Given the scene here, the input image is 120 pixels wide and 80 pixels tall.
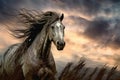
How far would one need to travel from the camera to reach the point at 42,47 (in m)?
6.62

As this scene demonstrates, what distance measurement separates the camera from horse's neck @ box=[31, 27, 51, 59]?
657cm

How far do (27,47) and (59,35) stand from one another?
4.20 ft

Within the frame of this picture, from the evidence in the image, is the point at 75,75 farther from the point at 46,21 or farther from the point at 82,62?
the point at 46,21

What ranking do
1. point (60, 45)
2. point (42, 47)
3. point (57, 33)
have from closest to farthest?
point (60, 45) < point (57, 33) < point (42, 47)

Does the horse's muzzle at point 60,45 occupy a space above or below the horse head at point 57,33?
below

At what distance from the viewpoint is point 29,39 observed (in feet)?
23.6

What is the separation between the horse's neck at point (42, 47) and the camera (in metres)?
6.57

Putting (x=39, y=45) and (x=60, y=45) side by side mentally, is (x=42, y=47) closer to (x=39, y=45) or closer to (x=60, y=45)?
(x=39, y=45)

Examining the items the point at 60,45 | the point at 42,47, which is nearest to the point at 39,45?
the point at 42,47

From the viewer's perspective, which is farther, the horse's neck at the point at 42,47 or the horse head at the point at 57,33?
the horse's neck at the point at 42,47

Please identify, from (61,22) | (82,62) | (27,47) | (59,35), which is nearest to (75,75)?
(82,62)

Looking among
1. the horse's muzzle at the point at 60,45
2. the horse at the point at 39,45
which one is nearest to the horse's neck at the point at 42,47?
the horse at the point at 39,45

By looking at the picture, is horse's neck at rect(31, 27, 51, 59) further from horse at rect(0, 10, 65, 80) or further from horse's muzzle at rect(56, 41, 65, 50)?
horse's muzzle at rect(56, 41, 65, 50)

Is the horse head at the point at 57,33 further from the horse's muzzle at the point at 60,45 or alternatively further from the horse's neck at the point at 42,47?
the horse's neck at the point at 42,47
